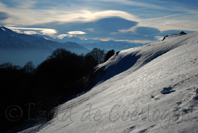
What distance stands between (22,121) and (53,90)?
12216 millimetres

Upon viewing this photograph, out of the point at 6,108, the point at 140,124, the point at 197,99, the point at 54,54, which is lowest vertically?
the point at 6,108

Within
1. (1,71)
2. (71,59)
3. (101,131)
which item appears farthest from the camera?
(71,59)

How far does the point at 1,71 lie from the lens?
32.5 m

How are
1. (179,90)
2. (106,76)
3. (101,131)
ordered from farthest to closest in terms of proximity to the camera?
(106,76), (179,90), (101,131)

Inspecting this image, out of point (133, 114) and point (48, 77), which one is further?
point (48, 77)

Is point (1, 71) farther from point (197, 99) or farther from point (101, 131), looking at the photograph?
point (197, 99)

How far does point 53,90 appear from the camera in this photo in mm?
33188

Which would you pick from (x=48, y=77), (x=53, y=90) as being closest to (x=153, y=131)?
(x=53, y=90)

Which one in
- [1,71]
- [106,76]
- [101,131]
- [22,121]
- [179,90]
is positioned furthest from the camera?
[1,71]

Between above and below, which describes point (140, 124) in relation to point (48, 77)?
below

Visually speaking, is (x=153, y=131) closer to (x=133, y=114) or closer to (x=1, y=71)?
(x=133, y=114)

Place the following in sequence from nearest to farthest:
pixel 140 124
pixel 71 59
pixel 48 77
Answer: pixel 140 124 < pixel 48 77 < pixel 71 59

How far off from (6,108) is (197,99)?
81.0 feet

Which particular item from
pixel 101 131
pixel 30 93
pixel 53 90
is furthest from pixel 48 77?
pixel 101 131
